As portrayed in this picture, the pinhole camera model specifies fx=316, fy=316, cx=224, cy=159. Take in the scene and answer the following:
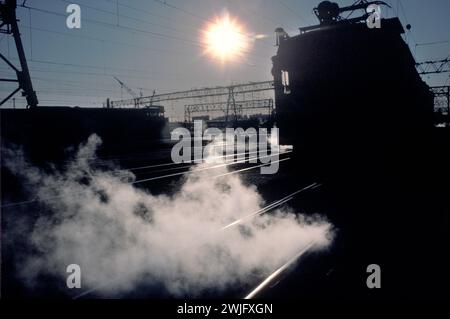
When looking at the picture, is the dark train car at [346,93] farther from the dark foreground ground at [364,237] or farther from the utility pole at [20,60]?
the utility pole at [20,60]

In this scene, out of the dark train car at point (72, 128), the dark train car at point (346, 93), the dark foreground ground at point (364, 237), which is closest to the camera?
the dark foreground ground at point (364, 237)

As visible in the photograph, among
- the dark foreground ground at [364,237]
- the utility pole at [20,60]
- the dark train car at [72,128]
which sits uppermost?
the utility pole at [20,60]

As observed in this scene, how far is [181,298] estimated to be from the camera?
3125 millimetres

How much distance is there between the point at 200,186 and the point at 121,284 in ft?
18.0

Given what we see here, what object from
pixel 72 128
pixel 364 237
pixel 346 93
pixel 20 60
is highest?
pixel 20 60

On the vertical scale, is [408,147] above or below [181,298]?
above

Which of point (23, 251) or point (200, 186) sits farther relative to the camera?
point (200, 186)

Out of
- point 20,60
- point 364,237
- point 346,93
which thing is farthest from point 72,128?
point 364,237

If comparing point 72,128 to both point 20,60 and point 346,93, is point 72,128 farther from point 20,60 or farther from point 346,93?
point 346,93

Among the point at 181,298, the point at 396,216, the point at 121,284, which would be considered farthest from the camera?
the point at 396,216

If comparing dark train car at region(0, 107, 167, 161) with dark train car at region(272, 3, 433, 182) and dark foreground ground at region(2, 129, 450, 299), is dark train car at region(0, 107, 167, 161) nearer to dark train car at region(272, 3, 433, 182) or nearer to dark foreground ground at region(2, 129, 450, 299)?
dark foreground ground at region(2, 129, 450, 299)

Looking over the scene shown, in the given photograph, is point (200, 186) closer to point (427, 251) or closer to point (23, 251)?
point (23, 251)

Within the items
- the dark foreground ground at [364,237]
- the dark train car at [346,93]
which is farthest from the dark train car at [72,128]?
the dark train car at [346,93]
